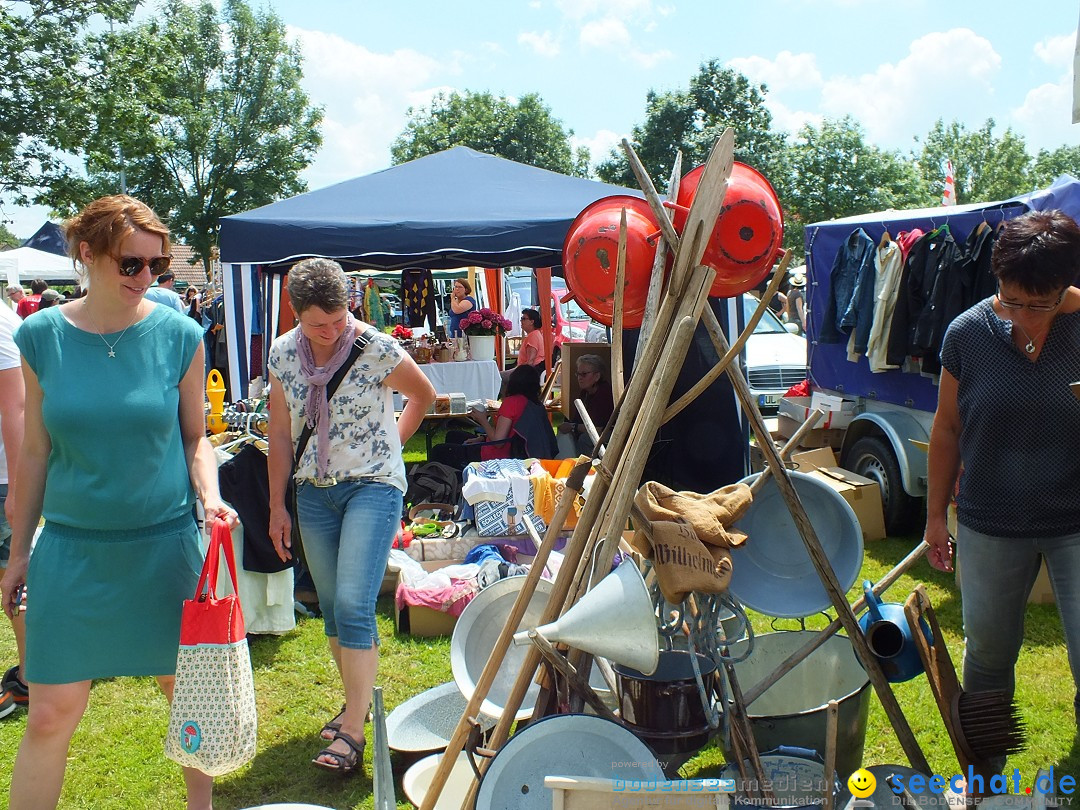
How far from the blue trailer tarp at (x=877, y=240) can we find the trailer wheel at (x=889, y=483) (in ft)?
1.19

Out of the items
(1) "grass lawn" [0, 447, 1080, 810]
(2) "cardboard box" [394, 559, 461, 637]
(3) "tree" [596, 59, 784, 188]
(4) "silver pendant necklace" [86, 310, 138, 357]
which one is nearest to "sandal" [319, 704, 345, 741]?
(1) "grass lawn" [0, 447, 1080, 810]

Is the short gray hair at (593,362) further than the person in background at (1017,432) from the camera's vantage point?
Yes

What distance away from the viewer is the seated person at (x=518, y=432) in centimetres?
625

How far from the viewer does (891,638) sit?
2555mm

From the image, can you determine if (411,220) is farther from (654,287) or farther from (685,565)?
(685,565)

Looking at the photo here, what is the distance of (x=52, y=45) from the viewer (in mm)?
14664

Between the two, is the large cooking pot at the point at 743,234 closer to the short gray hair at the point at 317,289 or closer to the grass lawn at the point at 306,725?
the short gray hair at the point at 317,289

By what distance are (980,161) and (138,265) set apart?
56.9 m

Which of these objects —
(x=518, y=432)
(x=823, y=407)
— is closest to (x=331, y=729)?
(x=518, y=432)

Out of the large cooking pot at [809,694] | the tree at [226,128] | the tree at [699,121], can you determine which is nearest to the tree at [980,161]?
the tree at [699,121]

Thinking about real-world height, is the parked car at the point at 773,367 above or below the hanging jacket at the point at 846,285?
below

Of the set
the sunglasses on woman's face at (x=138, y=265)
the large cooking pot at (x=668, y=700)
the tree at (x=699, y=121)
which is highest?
the tree at (x=699, y=121)

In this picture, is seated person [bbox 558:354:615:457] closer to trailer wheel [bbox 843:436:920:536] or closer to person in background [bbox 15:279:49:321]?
trailer wheel [bbox 843:436:920:536]

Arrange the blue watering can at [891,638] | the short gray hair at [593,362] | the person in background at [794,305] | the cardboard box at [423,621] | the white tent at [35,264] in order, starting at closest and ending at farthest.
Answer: the blue watering can at [891,638] → the cardboard box at [423,621] → the short gray hair at [593,362] → the person in background at [794,305] → the white tent at [35,264]
